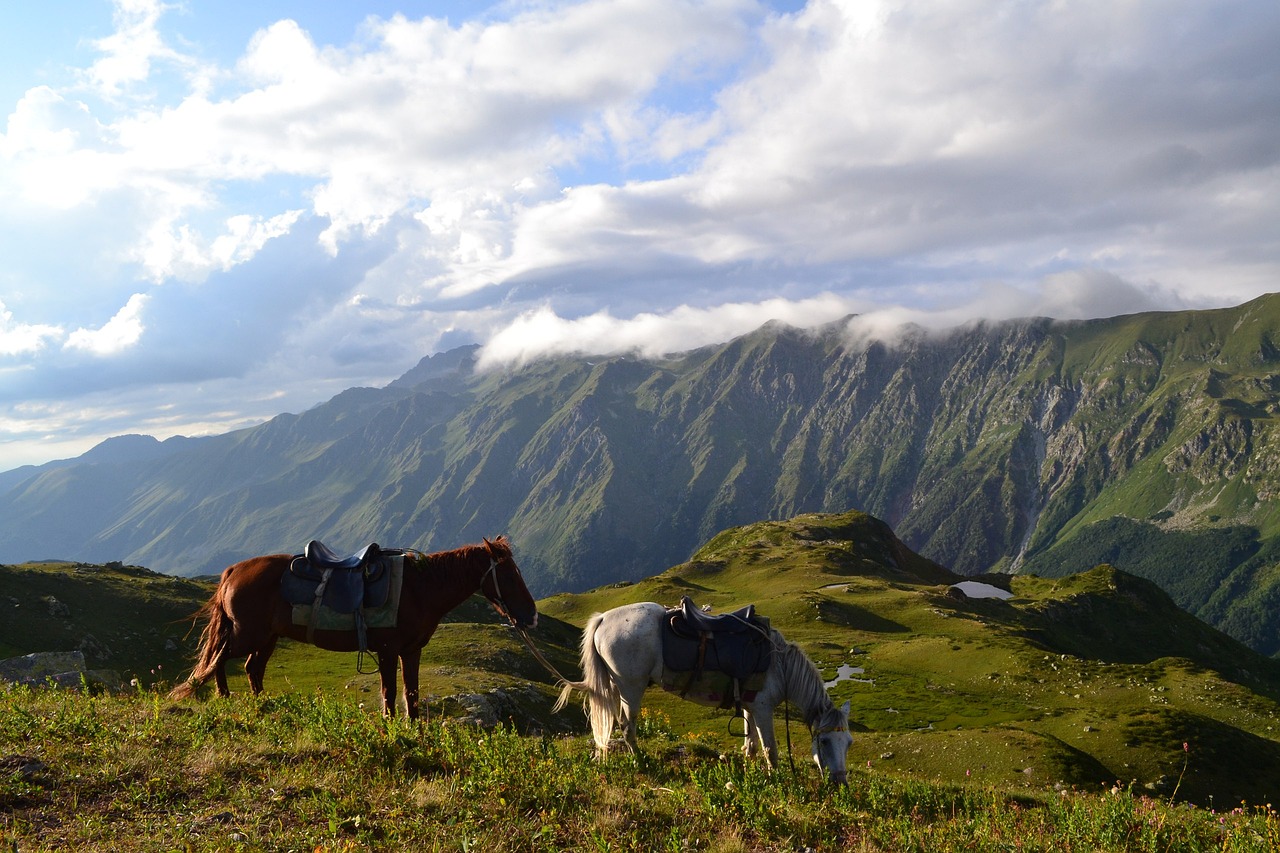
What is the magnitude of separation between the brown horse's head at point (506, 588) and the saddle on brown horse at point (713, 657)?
320 cm

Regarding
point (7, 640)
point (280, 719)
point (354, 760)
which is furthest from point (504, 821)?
point (7, 640)

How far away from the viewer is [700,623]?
15898 mm

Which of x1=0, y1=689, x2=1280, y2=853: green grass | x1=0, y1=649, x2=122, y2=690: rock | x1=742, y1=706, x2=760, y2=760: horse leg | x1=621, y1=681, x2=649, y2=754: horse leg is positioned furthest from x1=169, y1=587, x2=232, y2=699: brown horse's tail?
x1=742, y1=706, x2=760, y2=760: horse leg

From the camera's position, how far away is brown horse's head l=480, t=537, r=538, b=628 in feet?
55.5

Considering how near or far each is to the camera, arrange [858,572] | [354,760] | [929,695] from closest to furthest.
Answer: [354,760] → [929,695] → [858,572]

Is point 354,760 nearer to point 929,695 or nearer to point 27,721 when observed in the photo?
point 27,721

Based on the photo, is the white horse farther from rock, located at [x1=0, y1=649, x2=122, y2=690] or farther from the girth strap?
rock, located at [x1=0, y1=649, x2=122, y2=690]

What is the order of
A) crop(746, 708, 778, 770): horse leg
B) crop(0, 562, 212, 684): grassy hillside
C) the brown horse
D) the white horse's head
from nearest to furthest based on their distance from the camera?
the white horse's head
crop(746, 708, 778, 770): horse leg
the brown horse
crop(0, 562, 212, 684): grassy hillside

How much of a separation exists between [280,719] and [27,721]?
3.64 meters

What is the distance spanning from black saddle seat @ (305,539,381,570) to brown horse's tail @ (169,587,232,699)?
2152 millimetres

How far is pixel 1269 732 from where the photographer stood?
60219 mm

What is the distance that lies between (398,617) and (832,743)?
934 centimetres

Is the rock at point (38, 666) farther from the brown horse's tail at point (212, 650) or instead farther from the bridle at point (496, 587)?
the bridle at point (496, 587)

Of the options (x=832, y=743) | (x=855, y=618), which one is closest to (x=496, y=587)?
(x=832, y=743)
